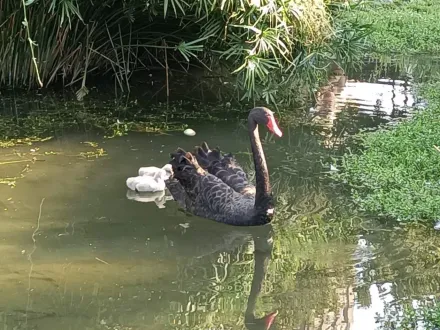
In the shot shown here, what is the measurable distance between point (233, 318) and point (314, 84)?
182 inches

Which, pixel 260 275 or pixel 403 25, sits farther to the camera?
pixel 403 25

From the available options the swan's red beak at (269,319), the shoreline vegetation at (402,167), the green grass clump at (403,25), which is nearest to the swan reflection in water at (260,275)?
the swan's red beak at (269,319)

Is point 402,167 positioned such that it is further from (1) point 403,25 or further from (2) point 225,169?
(1) point 403,25

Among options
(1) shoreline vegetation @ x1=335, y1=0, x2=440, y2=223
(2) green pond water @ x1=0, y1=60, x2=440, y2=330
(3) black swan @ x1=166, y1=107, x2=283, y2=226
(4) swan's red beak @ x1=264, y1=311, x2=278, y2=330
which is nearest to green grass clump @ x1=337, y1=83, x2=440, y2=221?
(1) shoreline vegetation @ x1=335, y1=0, x2=440, y2=223

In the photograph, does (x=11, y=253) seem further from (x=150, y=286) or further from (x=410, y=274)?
(x=410, y=274)

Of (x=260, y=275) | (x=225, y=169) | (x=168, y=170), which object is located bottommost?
(x=260, y=275)

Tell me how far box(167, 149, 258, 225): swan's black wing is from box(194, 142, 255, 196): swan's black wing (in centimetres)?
8

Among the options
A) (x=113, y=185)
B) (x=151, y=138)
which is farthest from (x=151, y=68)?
(x=113, y=185)

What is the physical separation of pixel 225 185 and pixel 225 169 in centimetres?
24

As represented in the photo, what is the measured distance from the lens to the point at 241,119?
7.10m

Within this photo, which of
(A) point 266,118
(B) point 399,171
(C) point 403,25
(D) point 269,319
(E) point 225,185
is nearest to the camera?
(D) point 269,319

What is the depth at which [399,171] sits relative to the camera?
5.39 metres

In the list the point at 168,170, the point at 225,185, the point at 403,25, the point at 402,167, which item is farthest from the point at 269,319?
the point at 403,25

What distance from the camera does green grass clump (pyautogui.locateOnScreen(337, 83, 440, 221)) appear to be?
190 inches
